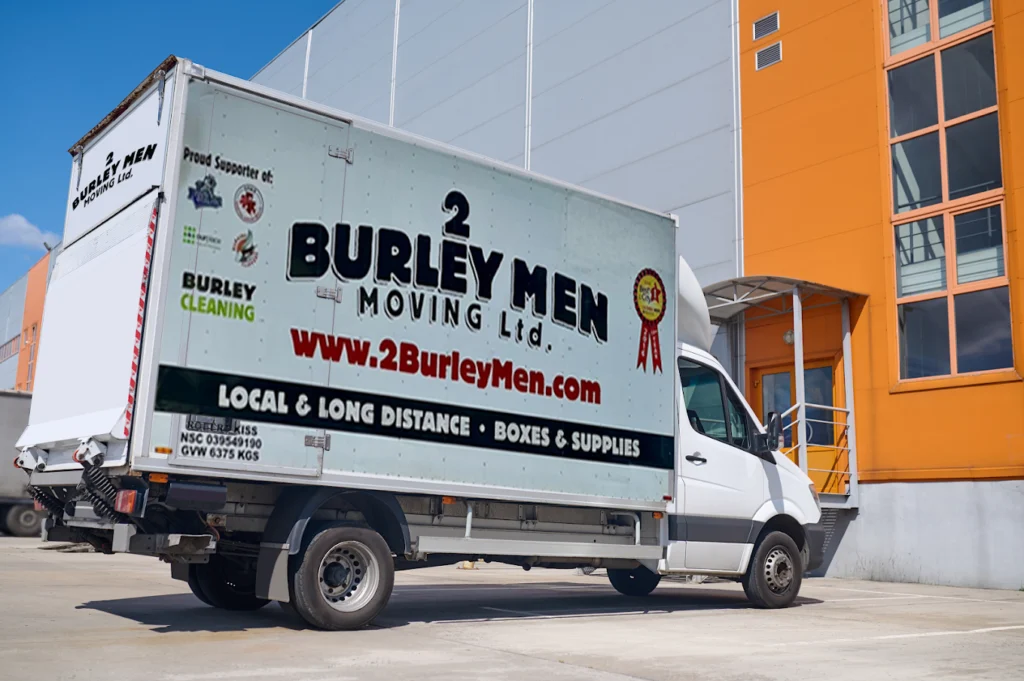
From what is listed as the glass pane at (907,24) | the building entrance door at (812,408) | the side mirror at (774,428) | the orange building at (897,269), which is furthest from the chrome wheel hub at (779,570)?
the glass pane at (907,24)

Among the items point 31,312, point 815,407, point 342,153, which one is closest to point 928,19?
point 815,407

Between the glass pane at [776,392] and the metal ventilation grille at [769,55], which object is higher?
the metal ventilation grille at [769,55]

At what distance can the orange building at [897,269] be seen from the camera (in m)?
15.0

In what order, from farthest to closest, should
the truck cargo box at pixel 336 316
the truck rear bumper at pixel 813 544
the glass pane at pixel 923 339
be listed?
the glass pane at pixel 923 339 < the truck rear bumper at pixel 813 544 < the truck cargo box at pixel 336 316

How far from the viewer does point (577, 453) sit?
9.00 metres

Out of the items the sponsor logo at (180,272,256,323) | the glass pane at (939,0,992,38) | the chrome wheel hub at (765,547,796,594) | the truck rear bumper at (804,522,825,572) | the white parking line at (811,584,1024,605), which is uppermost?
the glass pane at (939,0,992,38)

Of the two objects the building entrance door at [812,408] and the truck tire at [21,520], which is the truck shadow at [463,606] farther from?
the truck tire at [21,520]

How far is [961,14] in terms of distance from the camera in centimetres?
1625

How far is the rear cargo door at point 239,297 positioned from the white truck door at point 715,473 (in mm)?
4248

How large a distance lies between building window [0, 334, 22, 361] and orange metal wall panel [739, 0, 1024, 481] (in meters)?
47.3

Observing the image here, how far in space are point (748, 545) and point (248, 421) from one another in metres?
5.79

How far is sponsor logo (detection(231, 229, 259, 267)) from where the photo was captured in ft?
23.5

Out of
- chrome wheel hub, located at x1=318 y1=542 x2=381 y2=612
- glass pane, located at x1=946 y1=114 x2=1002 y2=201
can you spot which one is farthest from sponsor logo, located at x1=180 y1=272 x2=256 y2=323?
glass pane, located at x1=946 y1=114 x2=1002 y2=201

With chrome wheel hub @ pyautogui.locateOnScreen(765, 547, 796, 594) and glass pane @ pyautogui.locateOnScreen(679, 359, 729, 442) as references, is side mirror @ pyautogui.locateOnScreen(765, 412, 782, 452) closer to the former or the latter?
glass pane @ pyautogui.locateOnScreen(679, 359, 729, 442)
